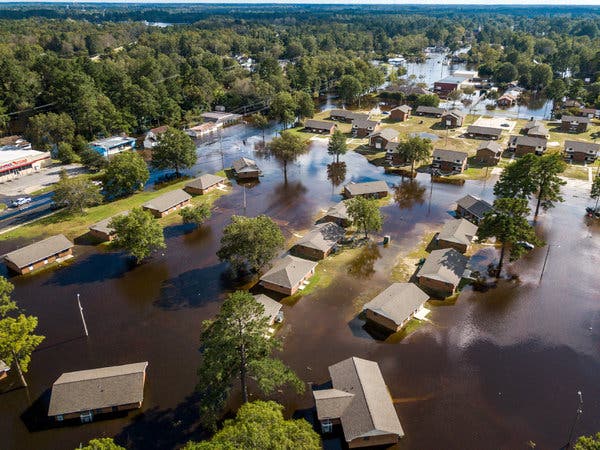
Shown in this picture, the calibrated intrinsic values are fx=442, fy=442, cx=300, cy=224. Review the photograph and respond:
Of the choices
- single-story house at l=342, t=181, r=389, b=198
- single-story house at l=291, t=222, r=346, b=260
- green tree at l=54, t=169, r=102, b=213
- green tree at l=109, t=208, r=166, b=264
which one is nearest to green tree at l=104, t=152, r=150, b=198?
green tree at l=54, t=169, r=102, b=213

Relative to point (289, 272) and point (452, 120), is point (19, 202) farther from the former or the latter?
point (452, 120)

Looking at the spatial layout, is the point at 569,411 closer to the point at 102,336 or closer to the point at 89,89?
the point at 102,336


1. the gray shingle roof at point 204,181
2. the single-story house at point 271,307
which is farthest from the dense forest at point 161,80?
the single-story house at point 271,307

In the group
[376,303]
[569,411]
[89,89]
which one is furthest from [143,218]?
[89,89]

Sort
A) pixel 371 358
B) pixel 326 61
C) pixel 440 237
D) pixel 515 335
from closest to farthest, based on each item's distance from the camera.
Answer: pixel 371 358
pixel 515 335
pixel 440 237
pixel 326 61

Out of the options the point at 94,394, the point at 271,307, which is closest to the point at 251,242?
Result: the point at 271,307

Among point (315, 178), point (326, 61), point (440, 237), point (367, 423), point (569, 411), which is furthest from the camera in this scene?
point (326, 61)

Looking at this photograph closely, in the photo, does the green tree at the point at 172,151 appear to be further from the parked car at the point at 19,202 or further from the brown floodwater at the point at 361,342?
the parked car at the point at 19,202

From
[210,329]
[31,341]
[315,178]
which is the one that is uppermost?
[210,329]
